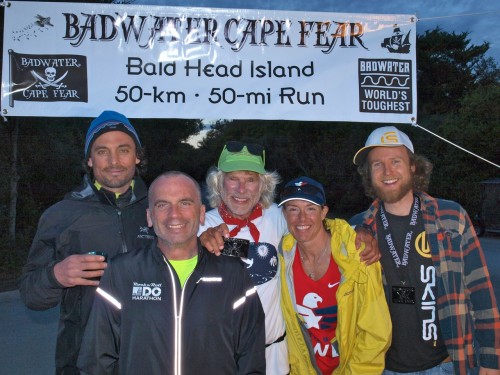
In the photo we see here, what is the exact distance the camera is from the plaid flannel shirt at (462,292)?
9.76ft

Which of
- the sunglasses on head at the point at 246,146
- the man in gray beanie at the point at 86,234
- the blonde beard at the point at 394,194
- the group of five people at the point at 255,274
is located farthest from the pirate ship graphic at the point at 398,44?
the man in gray beanie at the point at 86,234

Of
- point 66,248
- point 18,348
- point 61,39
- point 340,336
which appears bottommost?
point 18,348

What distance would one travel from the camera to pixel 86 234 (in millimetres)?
2816

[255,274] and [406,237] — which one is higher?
[406,237]

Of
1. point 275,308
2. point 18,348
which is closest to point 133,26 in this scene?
point 275,308

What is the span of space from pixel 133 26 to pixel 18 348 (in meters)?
4.39

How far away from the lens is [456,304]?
2.98 meters

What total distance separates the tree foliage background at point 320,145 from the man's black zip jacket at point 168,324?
8685mm

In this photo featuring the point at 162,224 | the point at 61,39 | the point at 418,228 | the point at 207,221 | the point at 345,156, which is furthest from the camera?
the point at 345,156

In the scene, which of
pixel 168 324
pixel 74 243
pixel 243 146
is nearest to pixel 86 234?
pixel 74 243

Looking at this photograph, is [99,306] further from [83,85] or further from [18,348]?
[18,348]

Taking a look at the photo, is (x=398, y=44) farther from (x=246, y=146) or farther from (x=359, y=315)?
(x=359, y=315)

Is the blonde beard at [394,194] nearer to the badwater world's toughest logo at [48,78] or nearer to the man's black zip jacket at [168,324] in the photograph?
the man's black zip jacket at [168,324]

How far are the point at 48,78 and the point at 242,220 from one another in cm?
194
